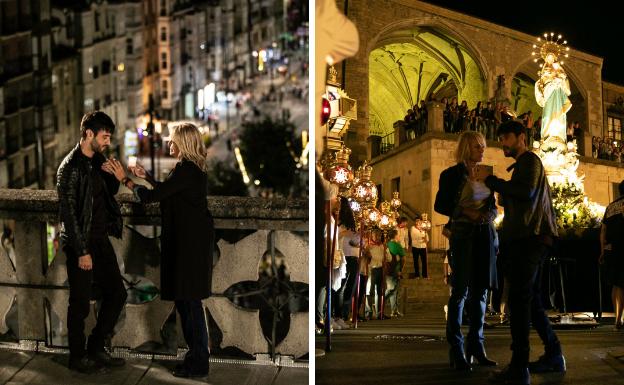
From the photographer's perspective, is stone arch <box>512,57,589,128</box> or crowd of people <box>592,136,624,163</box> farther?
stone arch <box>512,57,589,128</box>

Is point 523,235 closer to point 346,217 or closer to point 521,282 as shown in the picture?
point 521,282

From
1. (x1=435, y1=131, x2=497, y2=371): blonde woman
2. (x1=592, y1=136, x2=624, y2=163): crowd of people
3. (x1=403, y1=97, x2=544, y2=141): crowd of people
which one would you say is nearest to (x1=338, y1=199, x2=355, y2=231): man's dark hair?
(x1=435, y1=131, x2=497, y2=371): blonde woman

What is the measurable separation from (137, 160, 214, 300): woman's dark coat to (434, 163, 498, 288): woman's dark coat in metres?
1.34

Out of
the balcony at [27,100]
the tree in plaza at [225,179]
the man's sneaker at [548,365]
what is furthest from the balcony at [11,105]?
the tree in plaza at [225,179]

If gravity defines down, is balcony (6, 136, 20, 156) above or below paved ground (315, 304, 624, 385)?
above

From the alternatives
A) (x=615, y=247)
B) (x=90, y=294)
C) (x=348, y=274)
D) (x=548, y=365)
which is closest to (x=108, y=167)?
(x=90, y=294)

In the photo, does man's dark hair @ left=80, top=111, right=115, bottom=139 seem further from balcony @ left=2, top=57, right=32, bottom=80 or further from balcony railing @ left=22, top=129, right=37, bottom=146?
balcony railing @ left=22, top=129, right=37, bottom=146

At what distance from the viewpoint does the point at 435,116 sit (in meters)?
13.9

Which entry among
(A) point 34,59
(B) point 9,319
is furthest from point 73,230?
(A) point 34,59

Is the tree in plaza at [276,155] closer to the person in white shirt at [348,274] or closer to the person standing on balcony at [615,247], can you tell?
the person in white shirt at [348,274]

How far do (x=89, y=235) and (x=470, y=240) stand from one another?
80.7 inches

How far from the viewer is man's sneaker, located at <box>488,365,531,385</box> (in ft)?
10.3

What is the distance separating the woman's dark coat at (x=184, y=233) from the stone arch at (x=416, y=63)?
20.5 metres

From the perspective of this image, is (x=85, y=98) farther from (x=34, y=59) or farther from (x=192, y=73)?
(x=34, y=59)
